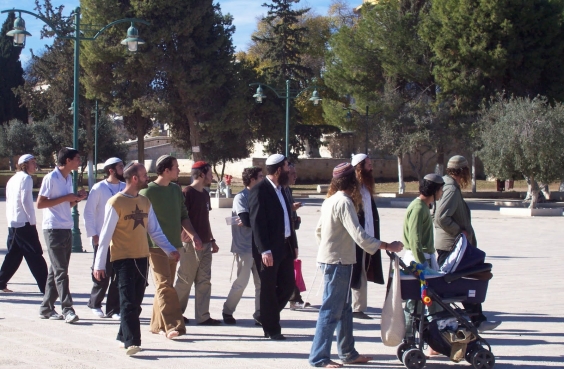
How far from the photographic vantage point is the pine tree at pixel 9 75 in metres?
62.4

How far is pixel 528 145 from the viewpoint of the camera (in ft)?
97.3

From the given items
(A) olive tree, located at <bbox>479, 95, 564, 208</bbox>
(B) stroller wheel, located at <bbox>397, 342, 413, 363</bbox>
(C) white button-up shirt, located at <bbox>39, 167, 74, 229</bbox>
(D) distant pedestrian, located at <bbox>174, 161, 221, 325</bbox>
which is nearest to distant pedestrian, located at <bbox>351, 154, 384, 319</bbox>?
(B) stroller wheel, located at <bbox>397, 342, 413, 363</bbox>

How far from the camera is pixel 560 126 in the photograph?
30266 millimetres

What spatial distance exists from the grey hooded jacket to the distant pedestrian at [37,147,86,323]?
369 cm

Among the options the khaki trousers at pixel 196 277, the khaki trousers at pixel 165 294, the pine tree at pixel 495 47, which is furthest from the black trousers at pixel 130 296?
the pine tree at pixel 495 47

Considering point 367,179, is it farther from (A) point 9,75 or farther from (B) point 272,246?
(A) point 9,75

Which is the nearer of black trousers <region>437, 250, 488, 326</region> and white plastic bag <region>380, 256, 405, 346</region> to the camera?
white plastic bag <region>380, 256, 405, 346</region>

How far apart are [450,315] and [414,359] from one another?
498 mm

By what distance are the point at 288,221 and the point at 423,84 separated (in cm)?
3975

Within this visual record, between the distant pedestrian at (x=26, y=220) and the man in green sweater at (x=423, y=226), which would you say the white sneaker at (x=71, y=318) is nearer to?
the distant pedestrian at (x=26, y=220)

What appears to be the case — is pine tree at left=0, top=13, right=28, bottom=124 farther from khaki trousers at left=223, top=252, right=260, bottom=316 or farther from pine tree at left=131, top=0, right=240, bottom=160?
khaki trousers at left=223, top=252, right=260, bottom=316

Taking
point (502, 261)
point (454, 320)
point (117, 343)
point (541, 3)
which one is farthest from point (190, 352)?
point (541, 3)

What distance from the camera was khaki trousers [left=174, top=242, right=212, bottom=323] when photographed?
7824 mm

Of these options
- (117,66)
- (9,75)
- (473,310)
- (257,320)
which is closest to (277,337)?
(257,320)
